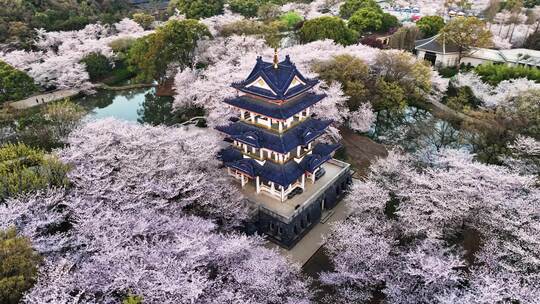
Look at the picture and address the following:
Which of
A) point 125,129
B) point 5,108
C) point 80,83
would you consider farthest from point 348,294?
point 80,83

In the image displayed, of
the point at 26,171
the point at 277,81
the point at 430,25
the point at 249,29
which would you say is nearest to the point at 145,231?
the point at 26,171

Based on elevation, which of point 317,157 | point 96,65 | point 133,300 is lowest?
point 96,65

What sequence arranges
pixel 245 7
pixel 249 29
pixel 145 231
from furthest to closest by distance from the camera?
pixel 245 7
pixel 249 29
pixel 145 231

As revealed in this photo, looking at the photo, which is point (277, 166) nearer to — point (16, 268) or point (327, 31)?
point (16, 268)

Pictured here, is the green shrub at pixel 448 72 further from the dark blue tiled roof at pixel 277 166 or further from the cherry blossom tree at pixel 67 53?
the cherry blossom tree at pixel 67 53

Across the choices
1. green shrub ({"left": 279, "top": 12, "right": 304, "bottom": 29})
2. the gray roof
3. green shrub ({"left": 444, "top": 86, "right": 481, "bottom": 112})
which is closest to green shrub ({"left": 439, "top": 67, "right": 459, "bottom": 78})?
the gray roof

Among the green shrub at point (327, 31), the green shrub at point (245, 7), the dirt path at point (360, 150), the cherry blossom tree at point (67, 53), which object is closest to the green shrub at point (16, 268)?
the dirt path at point (360, 150)

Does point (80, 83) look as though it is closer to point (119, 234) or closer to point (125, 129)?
point (125, 129)
